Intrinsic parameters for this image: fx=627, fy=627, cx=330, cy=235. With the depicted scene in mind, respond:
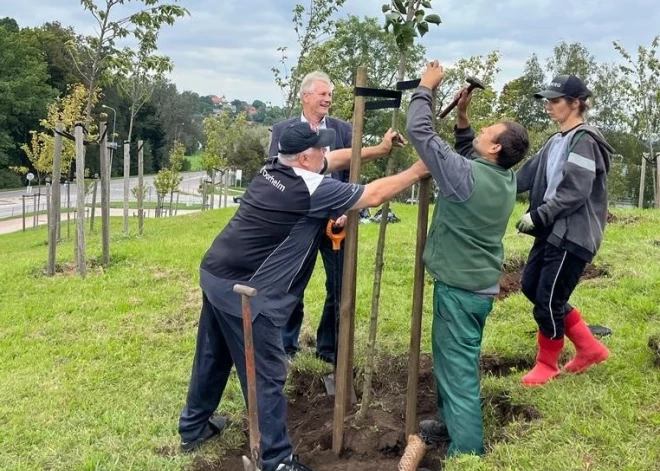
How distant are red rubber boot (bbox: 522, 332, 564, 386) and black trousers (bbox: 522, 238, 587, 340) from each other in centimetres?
5

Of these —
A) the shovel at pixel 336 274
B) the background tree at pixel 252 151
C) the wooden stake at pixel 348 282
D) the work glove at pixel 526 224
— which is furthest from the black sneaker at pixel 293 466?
the background tree at pixel 252 151

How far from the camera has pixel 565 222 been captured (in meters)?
3.90

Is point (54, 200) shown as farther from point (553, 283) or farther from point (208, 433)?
point (553, 283)

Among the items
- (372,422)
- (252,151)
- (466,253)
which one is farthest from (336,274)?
(252,151)

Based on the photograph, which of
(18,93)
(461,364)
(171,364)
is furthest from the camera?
(18,93)

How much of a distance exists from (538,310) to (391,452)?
4.36ft

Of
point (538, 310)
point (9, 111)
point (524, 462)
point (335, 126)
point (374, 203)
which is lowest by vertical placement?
point (524, 462)

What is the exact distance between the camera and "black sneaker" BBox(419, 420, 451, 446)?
365 centimetres

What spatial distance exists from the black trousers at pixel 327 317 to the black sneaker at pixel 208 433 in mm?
1031

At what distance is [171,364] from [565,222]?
3.36 m

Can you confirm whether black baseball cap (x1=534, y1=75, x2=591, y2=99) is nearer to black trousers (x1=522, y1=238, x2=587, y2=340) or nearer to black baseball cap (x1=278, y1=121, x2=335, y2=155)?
black trousers (x1=522, y1=238, x2=587, y2=340)

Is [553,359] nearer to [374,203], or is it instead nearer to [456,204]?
[456,204]

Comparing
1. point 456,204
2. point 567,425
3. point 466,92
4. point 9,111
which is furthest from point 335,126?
point 9,111

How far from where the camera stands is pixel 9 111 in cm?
5050
